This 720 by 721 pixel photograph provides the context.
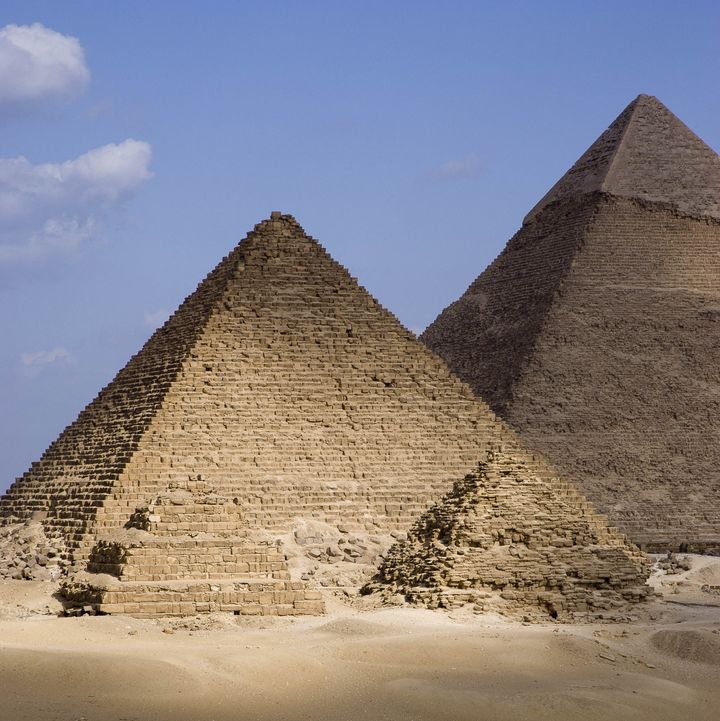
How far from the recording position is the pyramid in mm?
57594

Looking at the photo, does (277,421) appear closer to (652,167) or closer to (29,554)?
(29,554)

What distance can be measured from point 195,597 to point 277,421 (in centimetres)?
979

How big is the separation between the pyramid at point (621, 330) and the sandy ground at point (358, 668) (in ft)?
89.6

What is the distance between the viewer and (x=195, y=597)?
2750cm

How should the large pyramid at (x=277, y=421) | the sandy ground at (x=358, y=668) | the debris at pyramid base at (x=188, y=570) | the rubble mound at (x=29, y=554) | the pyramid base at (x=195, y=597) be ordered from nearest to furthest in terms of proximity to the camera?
the sandy ground at (x=358, y=668) < the pyramid base at (x=195, y=597) < the debris at pyramid base at (x=188, y=570) < the rubble mound at (x=29, y=554) < the large pyramid at (x=277, y=421)

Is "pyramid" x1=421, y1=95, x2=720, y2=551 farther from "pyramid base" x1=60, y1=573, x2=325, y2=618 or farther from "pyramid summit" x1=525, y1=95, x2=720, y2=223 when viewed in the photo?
"pyramid base" x1=60, y1=573, x2=325, y2=618

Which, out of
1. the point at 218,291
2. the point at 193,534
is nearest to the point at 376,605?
the point at 193,534

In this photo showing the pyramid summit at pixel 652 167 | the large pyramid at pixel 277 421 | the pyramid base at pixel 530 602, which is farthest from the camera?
the pyramid summit at pixel 652 167

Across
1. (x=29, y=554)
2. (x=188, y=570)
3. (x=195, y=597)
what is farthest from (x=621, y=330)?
(x=195, y=597)

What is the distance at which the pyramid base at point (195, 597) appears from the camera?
27234 mm

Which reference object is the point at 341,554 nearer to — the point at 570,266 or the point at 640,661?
the point at 640,661

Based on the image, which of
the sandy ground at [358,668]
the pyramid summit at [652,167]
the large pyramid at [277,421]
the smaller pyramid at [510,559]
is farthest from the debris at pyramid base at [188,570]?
the pyramid summit at [652,167]

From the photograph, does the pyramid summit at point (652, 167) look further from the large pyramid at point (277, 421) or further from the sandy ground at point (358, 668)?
the sandy ground at point (358, 668)

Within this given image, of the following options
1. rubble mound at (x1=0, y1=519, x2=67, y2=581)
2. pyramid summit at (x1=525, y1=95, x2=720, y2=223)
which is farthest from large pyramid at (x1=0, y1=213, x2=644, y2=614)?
pyramid summit at (x1=525, y1=95, x2=720, y2=223)
